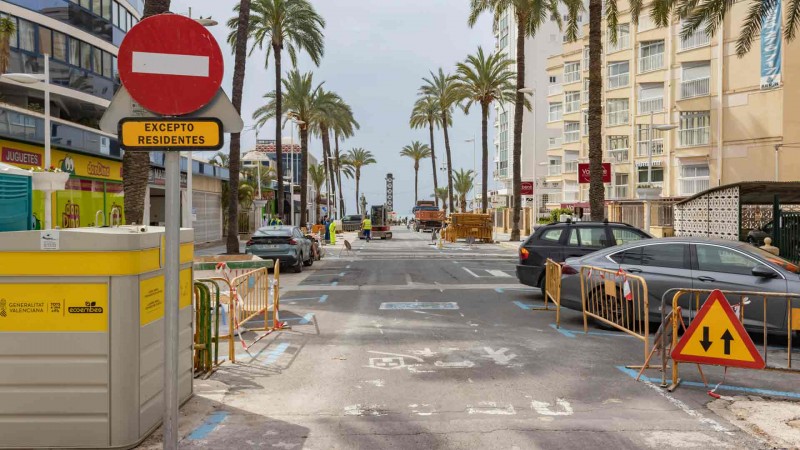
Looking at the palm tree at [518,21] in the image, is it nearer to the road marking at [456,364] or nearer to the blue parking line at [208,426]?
the road marking at [456,364]

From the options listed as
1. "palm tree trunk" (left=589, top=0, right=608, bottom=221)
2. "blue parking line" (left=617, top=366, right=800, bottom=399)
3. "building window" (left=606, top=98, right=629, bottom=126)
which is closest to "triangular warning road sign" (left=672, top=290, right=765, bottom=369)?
"blue parking line" (left=617, top=366, right=800, bottom=399)

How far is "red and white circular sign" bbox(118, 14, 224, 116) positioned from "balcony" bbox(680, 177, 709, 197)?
45.3m

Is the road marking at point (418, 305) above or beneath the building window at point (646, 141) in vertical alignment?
beneath

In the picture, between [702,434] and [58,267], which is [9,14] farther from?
[702,434]

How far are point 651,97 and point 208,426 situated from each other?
49.3 m

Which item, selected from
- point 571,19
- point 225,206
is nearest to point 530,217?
point 225,206

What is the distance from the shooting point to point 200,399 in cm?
686

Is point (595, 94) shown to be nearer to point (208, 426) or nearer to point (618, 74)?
point (208, 426)

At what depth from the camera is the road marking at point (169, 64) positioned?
4.38 metres

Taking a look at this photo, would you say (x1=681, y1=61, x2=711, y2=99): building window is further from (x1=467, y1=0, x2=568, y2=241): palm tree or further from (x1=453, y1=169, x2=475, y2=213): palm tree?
(x1=453, y1=169, x2=475, y2=213): palm tree

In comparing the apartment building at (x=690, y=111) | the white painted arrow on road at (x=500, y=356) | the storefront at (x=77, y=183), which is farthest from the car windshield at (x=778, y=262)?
the apartment building at (x=690, y=111)

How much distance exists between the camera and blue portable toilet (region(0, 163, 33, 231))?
22.6 feet

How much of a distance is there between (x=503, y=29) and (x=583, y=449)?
325 ft

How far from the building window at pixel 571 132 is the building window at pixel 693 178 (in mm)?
15191
